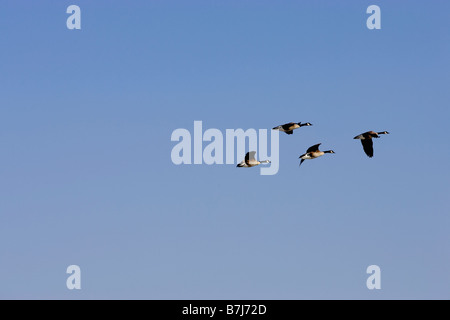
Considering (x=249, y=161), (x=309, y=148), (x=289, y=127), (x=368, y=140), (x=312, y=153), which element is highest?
(x=289, y=127)

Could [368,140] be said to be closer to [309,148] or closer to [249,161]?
[309,148]

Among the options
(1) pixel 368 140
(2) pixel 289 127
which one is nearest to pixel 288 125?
(2) pixel 289 127

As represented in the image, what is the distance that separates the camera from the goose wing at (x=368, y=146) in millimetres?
48594

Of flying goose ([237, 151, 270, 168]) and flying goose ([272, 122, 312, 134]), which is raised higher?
flying goose ([272, 122, 312, 134])

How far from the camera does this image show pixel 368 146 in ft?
160

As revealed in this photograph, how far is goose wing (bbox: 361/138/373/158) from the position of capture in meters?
48.6

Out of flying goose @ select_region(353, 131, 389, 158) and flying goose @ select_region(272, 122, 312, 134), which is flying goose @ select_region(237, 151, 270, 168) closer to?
flying goose @ select_region(272, 122, 312, 134)

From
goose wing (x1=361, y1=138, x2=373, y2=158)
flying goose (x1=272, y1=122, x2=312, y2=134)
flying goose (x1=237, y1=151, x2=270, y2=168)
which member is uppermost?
flying goose (x1=272, y1=122, x2=312, y2=134)

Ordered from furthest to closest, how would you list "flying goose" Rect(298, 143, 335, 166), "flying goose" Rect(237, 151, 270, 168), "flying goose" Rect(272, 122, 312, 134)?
"flying goose" Rect(272, 122, 312, 134), "flying goose" Rect(298, 143, 335, 166), "flying goose" Rect(237, 151, 270, 168)

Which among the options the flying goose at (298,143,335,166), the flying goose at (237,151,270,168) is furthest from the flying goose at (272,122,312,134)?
the flying goose at (237,151,270,168)
